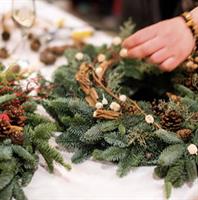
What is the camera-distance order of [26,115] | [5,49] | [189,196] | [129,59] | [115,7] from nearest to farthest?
[189,196] < [26,115] < [129,59] < [5,49] < [115,7]

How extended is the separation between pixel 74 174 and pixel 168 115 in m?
0.22

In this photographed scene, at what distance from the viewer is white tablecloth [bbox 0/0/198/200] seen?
3.03 feet

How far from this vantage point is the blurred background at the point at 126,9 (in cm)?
177

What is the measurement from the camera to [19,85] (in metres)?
1.12

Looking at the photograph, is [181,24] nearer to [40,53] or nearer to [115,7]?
[40,53]

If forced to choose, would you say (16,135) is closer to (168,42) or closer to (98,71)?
(98,71)

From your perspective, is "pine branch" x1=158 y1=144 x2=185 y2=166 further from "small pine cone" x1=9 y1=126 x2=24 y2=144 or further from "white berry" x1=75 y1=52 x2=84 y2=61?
"white berry" x1=75 y1=52 x2=84 y2=61

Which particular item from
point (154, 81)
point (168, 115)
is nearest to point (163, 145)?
point (168, 115)

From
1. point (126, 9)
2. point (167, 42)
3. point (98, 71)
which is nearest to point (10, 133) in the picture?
point (98, 71)

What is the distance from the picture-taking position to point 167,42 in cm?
112

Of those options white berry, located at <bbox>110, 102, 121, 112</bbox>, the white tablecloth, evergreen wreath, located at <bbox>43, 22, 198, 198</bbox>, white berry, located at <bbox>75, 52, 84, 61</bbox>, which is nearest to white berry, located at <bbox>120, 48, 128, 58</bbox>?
evergreen wreath, located at <bbox>43, 22, 198, 198</bbox>

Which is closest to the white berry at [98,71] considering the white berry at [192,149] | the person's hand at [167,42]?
the person's hand at [167,42]

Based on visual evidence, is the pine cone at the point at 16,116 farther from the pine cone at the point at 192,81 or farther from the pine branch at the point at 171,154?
the pine cone at the point at 192,81

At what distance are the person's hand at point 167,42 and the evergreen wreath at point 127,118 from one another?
3.1 inches
